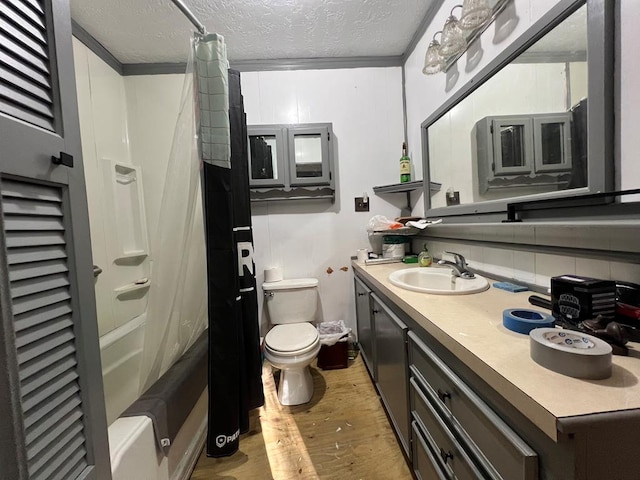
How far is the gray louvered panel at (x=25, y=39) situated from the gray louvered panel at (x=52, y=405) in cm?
69

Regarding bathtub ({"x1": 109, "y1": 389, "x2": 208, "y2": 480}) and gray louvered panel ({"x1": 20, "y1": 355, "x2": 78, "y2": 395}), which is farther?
bathtub ({"x1": 109, "y1": 389, "x2": 208, "y2": 480})

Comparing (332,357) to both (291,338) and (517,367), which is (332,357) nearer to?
(291,338)

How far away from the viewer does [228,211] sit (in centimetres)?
110

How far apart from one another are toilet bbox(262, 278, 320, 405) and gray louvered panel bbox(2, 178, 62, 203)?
1.28 meters

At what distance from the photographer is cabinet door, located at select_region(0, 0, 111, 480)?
45 centimetres

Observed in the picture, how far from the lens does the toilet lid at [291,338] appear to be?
1.56 meters

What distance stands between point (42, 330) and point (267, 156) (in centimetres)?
176

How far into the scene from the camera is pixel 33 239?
501 millimetres

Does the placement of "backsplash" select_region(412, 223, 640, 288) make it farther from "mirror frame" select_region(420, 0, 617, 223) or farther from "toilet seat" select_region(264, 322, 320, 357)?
"toilet seat" select_region(264, 322, 320, 357)

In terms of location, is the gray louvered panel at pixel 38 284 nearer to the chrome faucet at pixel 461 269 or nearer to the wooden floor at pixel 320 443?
the wooden floor at pixel 320 443

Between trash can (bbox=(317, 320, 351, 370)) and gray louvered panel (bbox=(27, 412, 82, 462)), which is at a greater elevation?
gray louvered panel (bbox=(27, 412, 82, 462))

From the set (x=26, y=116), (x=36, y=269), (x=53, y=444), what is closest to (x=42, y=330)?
(x=36, y=269)

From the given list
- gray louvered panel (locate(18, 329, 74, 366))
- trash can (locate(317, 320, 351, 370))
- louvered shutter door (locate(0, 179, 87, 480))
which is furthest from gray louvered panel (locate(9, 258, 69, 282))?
trash can (locate(317, 320, 351, 370))

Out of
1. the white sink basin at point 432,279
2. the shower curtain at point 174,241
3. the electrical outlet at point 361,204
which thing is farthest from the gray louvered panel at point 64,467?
the electrical outlet at point 361,204
